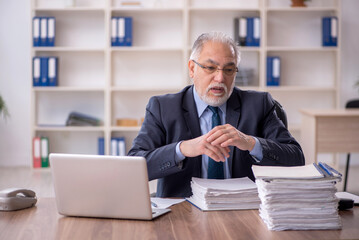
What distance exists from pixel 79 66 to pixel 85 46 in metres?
0.24

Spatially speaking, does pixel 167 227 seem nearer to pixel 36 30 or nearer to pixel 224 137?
pixel 224 137

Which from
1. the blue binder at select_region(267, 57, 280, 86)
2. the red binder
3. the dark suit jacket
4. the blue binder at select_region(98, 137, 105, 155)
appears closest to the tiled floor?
the red binder

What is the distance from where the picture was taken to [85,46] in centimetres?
569

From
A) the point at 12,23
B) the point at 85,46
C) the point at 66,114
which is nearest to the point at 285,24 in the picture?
the point at 85,46

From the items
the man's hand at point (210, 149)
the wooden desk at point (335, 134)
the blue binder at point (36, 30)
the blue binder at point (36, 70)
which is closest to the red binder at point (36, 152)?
the blue binder at point (36, 70)

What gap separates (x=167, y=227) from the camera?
4.92 feet

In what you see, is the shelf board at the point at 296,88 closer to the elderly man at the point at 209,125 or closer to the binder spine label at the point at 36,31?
the binder spine label at the point at 36,31

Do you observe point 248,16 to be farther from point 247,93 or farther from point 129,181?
point 129,181

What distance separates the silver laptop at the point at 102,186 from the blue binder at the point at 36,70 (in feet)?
13.3

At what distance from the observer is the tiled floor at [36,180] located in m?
4.65

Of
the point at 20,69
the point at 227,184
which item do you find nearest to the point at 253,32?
the point at 20,69

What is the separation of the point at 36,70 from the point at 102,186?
419cm

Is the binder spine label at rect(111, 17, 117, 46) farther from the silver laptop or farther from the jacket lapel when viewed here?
the silver laptop

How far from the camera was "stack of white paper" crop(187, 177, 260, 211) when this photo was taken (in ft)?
A: 5.43
